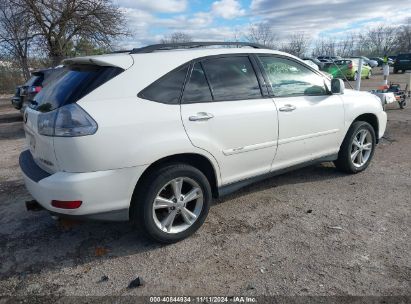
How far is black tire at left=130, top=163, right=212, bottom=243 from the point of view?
3.11 meters

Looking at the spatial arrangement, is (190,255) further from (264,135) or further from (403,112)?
(403,112)

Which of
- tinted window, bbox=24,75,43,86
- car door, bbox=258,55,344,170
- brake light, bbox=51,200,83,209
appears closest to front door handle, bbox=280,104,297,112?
car door, bbox=258,55,344,170

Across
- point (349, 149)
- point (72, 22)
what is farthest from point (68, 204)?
point (72, 22)

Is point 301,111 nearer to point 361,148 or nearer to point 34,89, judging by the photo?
point 361,148

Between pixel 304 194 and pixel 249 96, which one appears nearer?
pixel 249 96

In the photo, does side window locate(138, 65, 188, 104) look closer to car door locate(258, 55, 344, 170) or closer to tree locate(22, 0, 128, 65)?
car door locate(258, 55, 344, 170)

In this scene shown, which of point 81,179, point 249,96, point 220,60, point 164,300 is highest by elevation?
point 220,60

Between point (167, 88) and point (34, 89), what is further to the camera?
point (34, 89)

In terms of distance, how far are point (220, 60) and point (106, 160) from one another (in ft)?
5.20

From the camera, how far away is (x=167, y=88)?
321 centimetres

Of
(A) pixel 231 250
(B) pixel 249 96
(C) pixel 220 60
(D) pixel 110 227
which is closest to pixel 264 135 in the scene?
(B) pixel 249 96

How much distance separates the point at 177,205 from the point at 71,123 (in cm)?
120

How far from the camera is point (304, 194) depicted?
448cm

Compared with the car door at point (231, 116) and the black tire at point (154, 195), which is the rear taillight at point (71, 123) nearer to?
the black tire at point (154, 195)
